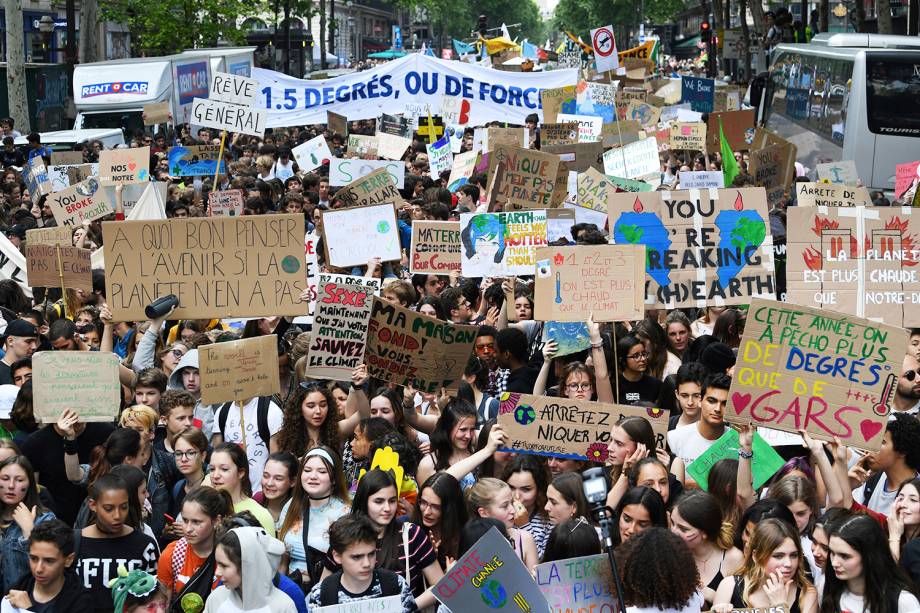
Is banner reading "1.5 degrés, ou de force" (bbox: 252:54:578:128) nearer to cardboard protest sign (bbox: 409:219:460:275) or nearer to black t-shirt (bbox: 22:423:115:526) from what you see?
cardboard protest sign (bbox: 409:219:460:275)

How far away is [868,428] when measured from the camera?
6527 mm

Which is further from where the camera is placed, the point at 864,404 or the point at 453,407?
the point at 453,407

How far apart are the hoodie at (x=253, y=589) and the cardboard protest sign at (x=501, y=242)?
20.4 ft

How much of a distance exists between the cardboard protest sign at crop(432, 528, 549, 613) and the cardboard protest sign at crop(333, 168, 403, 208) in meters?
9.53

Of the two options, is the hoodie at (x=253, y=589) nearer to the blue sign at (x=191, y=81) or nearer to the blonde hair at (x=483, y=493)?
the blonde hair at (x=483, y=493)

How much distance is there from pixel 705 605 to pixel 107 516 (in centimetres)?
258

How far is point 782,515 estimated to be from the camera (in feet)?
19.1

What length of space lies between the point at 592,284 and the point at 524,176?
5607mm

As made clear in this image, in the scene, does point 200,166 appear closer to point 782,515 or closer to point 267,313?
point 267,313

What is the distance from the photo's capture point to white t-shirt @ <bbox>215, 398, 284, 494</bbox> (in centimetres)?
778

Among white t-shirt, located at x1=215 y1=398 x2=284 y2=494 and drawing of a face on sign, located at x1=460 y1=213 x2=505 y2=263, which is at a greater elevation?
drawing of a face on sign, located at x1=460 y1=213 x2=505 y2=263

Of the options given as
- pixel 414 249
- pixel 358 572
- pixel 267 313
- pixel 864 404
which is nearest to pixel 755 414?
pixel 864 404

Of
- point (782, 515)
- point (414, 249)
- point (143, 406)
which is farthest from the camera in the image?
point (414, 249)

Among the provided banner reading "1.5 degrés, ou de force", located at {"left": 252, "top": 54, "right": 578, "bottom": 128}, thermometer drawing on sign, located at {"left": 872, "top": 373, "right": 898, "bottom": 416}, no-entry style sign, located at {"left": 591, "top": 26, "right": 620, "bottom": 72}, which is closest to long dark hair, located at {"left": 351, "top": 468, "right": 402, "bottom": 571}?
thermometer drawing on sign, located at {"left": 872, "top": 373, "right": 898, "bottom": 416}
